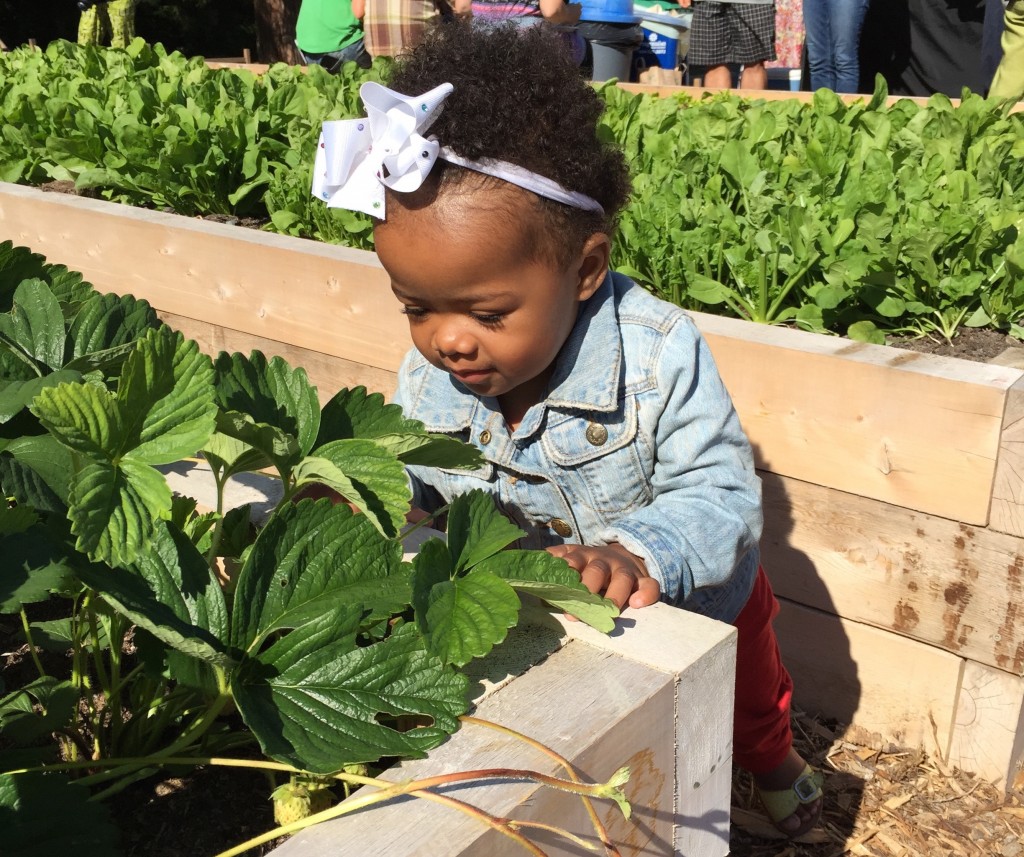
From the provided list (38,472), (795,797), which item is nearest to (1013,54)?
(795,797)

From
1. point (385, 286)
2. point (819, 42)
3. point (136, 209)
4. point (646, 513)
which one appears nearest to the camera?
point (646, 513)

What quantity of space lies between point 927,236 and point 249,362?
5.21 feet

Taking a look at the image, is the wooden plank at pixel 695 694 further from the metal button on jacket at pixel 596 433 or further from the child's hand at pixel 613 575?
the metal button on jacket at pixel 596 433

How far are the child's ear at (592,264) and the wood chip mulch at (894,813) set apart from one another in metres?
1.26

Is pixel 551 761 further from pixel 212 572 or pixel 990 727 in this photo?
pixel 990 727

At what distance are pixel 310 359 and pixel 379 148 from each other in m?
1.73

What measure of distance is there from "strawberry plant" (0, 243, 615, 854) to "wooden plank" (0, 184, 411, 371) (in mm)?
1644

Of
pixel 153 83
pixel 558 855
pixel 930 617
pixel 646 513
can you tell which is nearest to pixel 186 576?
pixel 558 855

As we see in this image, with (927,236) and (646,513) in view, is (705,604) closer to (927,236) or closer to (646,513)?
(646,513)

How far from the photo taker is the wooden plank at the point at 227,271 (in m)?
2.96

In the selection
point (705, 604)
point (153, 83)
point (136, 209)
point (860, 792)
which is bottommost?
point (860, 792)

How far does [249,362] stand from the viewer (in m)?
1.26

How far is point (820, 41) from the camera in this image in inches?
271

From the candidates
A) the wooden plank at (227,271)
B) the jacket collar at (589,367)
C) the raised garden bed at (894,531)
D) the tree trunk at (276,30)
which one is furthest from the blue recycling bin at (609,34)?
the tree trunk at (276,30)
